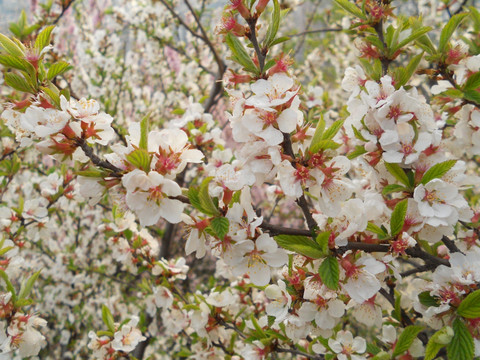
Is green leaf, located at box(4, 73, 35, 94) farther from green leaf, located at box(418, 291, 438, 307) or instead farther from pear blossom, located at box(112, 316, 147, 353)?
green leaf, located at box(418, 291, 438, 307)

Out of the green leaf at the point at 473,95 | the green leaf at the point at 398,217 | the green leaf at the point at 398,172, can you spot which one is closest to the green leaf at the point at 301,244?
the green leaf at the point at 398,217

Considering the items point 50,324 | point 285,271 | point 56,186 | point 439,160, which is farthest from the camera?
point 50,324

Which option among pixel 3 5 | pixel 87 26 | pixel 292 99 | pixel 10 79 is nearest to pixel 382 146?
pixel 292 99

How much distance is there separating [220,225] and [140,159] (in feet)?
0.90

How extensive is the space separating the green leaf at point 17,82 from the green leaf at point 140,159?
0.41 metres

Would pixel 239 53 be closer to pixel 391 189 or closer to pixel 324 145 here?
pixel 324 145

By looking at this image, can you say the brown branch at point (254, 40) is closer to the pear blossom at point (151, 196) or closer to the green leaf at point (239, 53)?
the green leaf at point (239, 53)

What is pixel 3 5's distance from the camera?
19.4 ft

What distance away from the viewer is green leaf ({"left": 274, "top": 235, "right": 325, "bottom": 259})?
946 millimetres

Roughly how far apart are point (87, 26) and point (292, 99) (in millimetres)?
4719

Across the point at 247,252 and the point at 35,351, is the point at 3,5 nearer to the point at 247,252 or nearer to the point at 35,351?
the point at 35,351

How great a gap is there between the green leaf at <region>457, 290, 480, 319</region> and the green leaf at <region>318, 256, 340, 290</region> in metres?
0.38

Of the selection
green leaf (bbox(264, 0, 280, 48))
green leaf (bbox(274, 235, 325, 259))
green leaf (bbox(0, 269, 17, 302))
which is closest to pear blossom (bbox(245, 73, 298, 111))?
green leaf (bbox(264, 0, 280, 48))

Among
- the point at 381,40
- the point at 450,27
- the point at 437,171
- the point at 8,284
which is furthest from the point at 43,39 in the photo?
the point at 450,27
